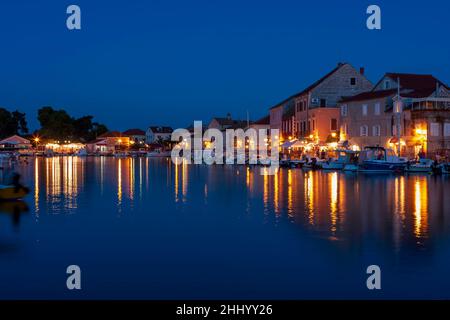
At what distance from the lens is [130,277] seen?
1283 cm

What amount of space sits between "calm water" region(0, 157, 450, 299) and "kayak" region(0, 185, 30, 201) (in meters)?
0.76

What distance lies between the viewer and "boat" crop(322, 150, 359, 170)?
180 feet

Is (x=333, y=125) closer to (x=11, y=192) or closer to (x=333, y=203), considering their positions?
(x=333, y=203)

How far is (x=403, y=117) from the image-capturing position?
54.4 m

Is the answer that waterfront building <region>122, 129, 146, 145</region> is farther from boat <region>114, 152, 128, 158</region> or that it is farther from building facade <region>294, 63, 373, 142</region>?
building facade <region>294, 63, 373, 142</region>

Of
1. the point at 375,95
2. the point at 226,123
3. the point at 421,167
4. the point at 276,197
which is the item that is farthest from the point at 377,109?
the point at 226,123

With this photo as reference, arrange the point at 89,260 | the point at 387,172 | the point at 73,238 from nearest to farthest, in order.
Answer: the point at 89,260
the point at 73,238
the point at 387,172

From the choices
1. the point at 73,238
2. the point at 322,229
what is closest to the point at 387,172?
the point at 322,229

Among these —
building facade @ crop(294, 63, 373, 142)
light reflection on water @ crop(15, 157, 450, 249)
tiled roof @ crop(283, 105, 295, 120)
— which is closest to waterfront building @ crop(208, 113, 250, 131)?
tiled roof @ crop(283, 105, 295, 120)

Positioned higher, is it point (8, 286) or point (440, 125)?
point (440, 125)

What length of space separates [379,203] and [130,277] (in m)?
15.5

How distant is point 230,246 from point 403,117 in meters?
41.9

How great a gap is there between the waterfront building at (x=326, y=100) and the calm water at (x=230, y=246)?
39.9 m

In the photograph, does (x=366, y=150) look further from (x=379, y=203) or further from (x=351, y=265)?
(x=351, y=265)
